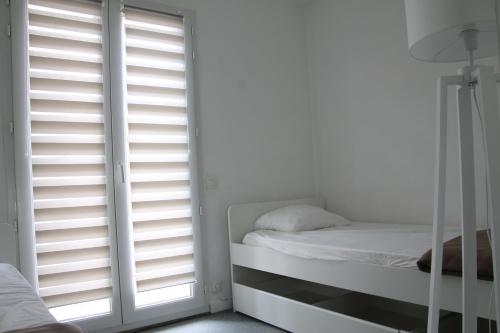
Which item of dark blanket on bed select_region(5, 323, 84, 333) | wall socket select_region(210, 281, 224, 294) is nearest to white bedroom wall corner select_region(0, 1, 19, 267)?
wall socket select_region(210, 281, 224, 294)

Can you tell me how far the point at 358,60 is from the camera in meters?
3.27

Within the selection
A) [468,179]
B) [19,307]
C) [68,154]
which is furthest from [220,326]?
[468,179]

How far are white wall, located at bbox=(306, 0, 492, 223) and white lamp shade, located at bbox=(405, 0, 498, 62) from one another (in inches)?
50.4

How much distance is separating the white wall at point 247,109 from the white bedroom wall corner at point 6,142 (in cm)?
112

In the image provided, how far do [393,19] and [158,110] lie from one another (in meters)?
1.92

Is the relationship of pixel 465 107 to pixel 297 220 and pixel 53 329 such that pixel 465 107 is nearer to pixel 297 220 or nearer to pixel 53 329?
pixel 53 329

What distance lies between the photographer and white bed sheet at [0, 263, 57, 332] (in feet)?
3.59

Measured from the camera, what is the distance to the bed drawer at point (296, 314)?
6.60 feet

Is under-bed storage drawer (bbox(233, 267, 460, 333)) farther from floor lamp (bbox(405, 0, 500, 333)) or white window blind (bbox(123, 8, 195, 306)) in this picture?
floor lamp (bbox(405, 0, 500, 333))

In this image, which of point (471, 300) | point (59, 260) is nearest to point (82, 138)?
point (59, 260)

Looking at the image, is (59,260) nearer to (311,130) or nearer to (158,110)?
(158,110)

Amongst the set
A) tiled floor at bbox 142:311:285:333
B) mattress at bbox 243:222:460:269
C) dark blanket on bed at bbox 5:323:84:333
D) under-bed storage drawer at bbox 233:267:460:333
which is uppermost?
dark blanket on bed at bbox 5:323:84:333

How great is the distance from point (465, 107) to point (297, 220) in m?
1.66

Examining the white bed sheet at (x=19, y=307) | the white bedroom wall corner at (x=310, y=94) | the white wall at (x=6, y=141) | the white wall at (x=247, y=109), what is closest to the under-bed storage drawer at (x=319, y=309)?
the white wall at (x=247, y=109)
